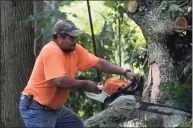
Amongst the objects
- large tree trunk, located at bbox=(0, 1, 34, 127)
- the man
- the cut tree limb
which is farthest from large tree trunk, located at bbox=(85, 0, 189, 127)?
large tree trunk, located at bbox=(0, 1, 34, 127)

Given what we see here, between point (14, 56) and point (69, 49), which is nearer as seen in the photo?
point (69, 49)

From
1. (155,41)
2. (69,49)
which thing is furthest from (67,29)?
(155,41)

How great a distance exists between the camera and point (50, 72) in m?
6.46

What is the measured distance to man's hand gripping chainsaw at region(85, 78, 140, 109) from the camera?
22.0ft

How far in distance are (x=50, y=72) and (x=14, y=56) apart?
450 cm

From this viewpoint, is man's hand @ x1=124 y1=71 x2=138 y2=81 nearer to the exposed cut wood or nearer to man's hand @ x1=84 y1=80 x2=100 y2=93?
man's hand @ x1=84 y1=80 x2=100 y2=93

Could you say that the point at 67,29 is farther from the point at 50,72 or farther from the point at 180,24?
the point at 180,24

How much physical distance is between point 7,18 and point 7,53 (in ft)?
2.39

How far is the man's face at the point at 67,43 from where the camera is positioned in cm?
673

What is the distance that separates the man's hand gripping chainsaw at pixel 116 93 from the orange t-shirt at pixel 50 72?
0.42 metres

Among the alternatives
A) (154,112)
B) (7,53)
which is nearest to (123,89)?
(154,112)

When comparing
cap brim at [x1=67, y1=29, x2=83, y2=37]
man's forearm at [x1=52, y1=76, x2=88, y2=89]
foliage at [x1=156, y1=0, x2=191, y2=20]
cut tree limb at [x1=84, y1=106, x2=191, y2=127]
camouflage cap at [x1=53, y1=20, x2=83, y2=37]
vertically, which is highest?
foliage at [x1=156, y1=0, x2=191, y2=20]

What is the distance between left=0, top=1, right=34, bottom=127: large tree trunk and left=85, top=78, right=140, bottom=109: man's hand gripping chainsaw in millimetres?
4365

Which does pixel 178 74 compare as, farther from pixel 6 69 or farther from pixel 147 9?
pixel 6 69
